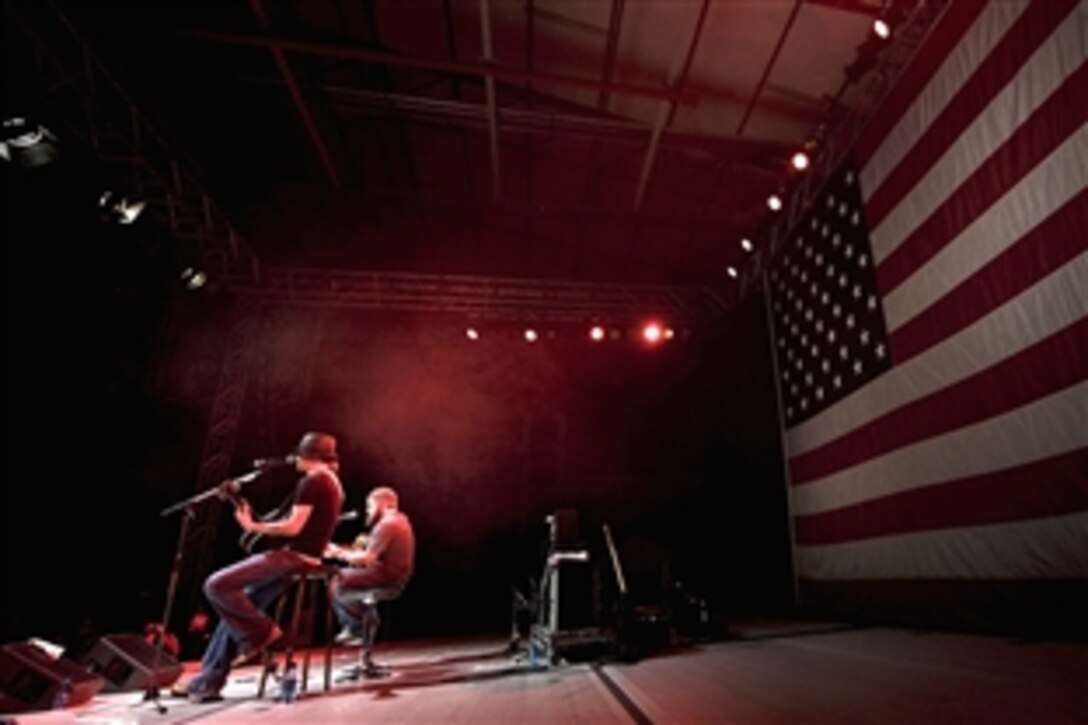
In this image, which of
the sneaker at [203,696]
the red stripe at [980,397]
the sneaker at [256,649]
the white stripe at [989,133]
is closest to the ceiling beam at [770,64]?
the white stripe at [989,133]

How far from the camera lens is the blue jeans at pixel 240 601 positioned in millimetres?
2221

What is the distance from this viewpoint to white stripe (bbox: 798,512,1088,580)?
2828mm

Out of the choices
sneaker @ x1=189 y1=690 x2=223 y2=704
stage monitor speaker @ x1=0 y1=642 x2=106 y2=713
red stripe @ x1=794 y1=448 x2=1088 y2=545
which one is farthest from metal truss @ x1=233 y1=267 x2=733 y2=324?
sneaker @ x1=189 y1=690 x2=223 y2=704

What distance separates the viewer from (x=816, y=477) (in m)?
5.27

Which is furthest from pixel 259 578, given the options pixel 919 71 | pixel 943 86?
pixel 919 71

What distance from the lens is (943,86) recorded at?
379 cm

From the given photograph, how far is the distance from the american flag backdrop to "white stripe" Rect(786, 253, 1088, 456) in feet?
0.04

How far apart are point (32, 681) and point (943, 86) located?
6.33 meters

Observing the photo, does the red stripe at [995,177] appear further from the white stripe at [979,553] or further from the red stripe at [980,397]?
the white stripe at [979,553]

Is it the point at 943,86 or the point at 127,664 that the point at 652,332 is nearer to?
the point at 943,86

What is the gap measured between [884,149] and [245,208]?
655 centimetres

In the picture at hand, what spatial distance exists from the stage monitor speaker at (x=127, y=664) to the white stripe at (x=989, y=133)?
18.1 feet

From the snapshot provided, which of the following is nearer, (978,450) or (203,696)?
(203,696)

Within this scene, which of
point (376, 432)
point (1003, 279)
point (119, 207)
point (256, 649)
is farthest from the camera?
point (376, 432)
